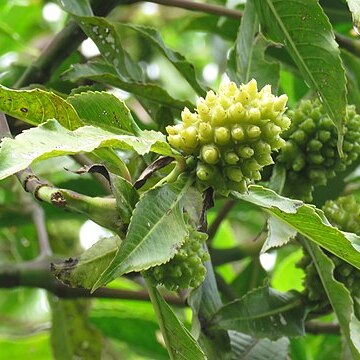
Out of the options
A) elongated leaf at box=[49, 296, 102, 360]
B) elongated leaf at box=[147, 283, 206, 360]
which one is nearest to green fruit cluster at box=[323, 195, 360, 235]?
elongated leaf at box=[147, 283, 206, 360]

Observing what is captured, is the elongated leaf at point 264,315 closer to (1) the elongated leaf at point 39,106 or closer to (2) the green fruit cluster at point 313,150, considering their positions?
(2) the green fruit cluster at point 313,150

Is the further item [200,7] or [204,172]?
[200,7]

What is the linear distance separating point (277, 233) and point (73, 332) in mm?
722

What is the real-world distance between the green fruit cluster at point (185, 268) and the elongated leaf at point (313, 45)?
203 millimetres

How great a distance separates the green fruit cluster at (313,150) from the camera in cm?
101

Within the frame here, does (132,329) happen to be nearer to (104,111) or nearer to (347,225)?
(347,225)

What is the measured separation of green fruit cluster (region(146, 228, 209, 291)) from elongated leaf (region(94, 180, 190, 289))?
5cm

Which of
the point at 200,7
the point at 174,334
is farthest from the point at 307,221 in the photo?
the point at 200,7

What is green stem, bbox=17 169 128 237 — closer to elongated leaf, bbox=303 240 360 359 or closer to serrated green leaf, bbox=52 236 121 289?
serrated green leaf, bbox=52 236 121 289

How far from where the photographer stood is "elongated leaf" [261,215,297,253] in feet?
2.61

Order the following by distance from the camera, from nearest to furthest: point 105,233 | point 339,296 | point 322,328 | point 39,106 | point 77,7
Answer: point 39,106, point 339,296, point 77,7, point 322,328, point 105,233

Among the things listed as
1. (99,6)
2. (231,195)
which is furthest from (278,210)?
(99,6)

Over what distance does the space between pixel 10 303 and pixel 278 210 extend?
1317mm

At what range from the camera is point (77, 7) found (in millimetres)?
1002
